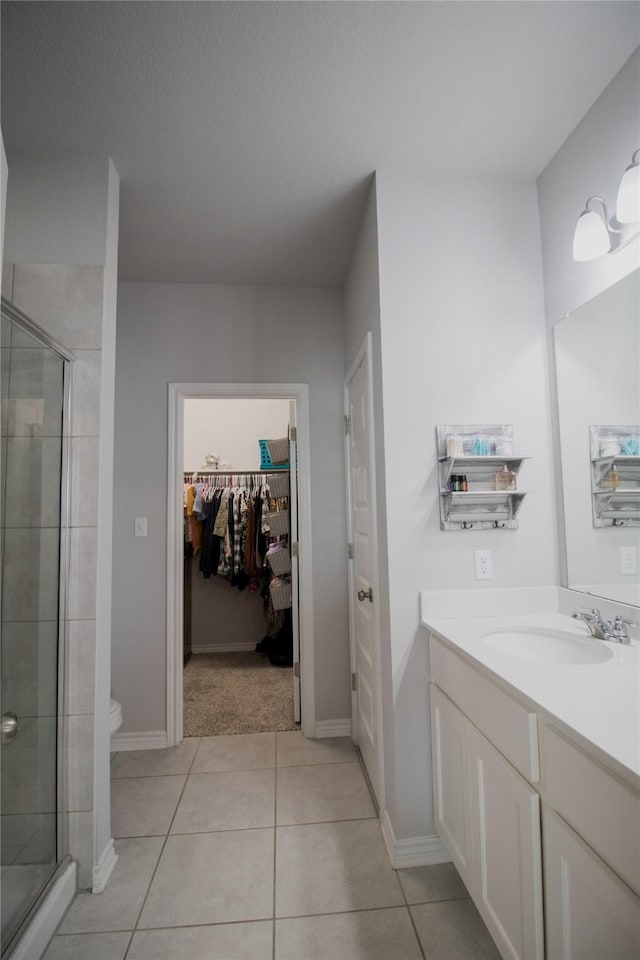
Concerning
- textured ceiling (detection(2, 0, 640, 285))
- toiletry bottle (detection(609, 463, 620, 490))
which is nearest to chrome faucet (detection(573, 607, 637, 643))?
toiletry bottle (detection(609, 463, 620, 490))

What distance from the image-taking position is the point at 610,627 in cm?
142

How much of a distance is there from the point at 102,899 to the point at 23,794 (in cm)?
46

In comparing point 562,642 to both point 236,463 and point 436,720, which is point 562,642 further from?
point 236,463

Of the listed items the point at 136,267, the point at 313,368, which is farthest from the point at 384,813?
the point at 136,267

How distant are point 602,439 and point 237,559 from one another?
9.81 feet

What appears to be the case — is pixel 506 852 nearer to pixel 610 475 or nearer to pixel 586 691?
pixel 586 691

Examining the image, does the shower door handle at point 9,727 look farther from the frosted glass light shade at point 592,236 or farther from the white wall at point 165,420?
the frosted glass light shade at point 592,236

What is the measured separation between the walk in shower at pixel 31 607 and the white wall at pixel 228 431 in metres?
2.73

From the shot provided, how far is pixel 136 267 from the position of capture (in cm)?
256

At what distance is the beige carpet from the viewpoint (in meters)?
2.74

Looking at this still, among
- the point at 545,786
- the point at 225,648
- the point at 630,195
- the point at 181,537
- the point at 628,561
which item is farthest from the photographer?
the point at 225,648

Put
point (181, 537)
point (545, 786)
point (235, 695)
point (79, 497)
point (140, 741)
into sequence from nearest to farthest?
point (545, 786), point (79, 497), point (140, 741), point (181, 537), point (235, 695)

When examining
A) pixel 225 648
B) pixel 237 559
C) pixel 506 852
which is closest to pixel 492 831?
pixel 506 852

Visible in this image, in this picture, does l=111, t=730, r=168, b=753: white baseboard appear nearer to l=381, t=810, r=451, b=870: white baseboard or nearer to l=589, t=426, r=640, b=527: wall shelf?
l=381, t=810, r=451, b=870: white baseboard
